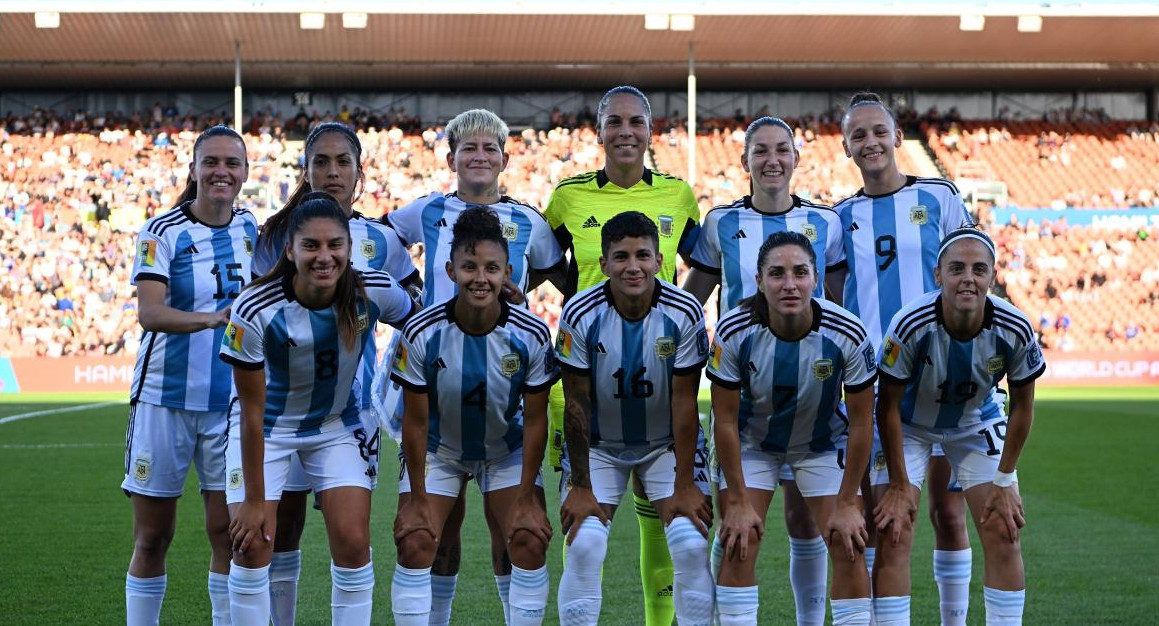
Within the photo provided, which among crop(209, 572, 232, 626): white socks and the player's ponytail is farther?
the player's ponytail

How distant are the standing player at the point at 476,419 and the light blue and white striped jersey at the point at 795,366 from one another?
646 mm

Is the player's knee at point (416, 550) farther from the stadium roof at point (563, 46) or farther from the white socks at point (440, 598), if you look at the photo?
the stadium roof at point (563, 46)

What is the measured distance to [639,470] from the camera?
451 cm

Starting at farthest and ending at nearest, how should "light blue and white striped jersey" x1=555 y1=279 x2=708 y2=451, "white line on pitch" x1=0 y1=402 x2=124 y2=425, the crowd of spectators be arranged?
1. the crowd of spectators
2. "white line on pitch" x1=0 y1=402 x2=124 y2=425
3. "light blue and white striped jersey" x1=555 y1=279 x2=708 y2=451

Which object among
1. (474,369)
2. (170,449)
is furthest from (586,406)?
(170,449)

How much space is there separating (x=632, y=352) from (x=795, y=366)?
0.59 m

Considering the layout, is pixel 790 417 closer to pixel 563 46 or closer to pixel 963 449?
pixel 963 449

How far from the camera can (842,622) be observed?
13.7 ft

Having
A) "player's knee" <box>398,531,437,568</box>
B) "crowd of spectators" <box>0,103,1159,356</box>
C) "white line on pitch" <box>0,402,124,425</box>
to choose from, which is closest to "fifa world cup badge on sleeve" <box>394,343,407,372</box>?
"player's knee" <box>398,531,437,568</box>

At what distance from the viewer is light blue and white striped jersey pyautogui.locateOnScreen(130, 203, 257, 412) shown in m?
4.57

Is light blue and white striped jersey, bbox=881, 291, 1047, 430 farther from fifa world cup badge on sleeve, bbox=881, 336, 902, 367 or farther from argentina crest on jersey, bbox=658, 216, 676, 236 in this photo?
argentina crest on jersey, bbox=658, 216, 676, 236

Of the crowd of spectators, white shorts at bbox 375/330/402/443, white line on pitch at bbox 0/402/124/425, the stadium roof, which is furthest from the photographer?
the stadium roof

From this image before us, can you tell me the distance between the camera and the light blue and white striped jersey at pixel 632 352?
14.5 feet

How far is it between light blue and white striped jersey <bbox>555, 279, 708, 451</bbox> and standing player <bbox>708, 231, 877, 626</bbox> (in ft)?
0.45
